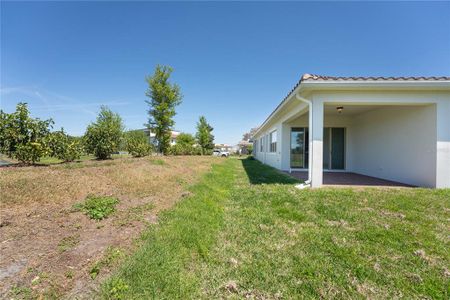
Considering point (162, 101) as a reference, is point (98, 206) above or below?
below

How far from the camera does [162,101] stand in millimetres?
18453

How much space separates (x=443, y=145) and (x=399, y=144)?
1525 millimetres

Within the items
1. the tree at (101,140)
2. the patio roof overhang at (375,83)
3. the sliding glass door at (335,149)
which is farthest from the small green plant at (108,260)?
the sliding glass door at (335,149)

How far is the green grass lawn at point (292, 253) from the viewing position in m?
2.01

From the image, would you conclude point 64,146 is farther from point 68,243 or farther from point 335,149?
point 335,149

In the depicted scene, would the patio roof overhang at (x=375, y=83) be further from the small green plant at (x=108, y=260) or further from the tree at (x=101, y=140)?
the tree at (x=101, y=140)

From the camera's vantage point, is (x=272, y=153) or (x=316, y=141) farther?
(x=272, y=153)

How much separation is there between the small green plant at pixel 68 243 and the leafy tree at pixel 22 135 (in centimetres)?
490

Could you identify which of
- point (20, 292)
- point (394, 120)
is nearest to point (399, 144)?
point (394, 120)

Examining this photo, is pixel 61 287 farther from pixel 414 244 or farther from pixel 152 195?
pixel 414 244

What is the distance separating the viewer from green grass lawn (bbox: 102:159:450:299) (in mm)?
2010

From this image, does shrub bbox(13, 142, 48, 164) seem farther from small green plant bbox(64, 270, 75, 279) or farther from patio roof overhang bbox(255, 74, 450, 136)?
patio roof overhang bbox(255, 74, 450, 136)

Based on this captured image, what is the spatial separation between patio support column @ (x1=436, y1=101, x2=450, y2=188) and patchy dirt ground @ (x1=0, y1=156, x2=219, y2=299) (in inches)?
298

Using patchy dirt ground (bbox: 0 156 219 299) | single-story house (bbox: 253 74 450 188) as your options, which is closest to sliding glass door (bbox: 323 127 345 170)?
single-story house (bbox: 253 74 450 188)
